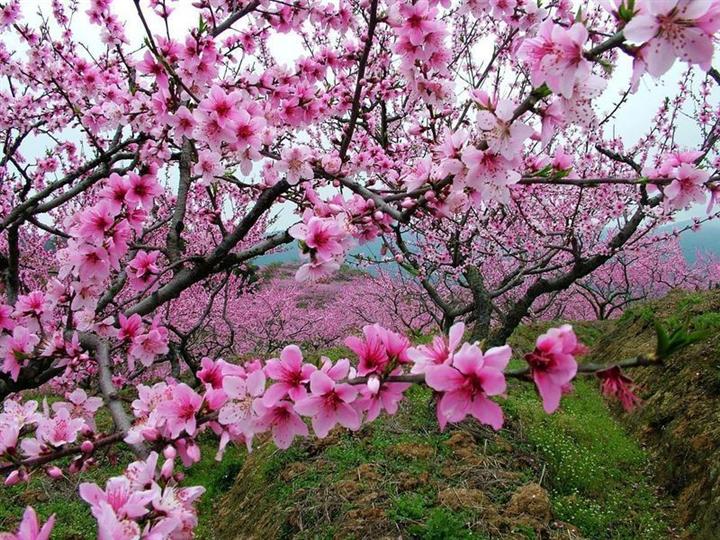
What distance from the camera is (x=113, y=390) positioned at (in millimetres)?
1933

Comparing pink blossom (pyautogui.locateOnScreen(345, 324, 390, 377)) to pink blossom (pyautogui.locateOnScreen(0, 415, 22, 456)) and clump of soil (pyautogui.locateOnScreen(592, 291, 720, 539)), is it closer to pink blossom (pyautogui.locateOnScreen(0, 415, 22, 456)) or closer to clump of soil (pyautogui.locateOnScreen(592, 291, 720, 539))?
pink blossom (pyautogui.locateOnScreen(0, 415, 22, 456))

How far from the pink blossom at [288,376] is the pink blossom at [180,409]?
0.33 meters

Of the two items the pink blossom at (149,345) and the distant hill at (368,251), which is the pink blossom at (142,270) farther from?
the distant hill at (368,251)

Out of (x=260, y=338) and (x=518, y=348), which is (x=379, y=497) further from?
(x=260, y=338)

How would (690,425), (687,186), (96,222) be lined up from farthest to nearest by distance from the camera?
1. (690,425)
2. (96,222)
3. (687,186)

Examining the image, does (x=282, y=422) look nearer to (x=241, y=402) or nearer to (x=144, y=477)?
(x=241, y=402)

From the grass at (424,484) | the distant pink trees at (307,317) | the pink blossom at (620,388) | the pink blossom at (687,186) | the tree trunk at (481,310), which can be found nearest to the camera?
the pink blossom at (620,388)

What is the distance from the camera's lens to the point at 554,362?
0.99 m

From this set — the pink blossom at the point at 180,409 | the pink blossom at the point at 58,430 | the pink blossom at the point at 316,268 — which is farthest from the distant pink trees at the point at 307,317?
the pink blossom at the point at 180,409

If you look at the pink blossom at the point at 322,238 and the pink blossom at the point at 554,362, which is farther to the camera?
the pink blossom at the point at 322,238

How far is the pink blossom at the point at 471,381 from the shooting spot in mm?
1000

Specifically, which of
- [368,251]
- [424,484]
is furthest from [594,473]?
[368,251]

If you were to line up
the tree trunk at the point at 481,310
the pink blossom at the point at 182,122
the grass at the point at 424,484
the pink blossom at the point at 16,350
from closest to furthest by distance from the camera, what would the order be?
the pink blossom at the point at 16,350 → the pink blossom at the point at 182,122 → the grass at the point at 424,484 → the tree trunk at the point at 481,310

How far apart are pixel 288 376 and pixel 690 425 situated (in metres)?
A: 4.73
